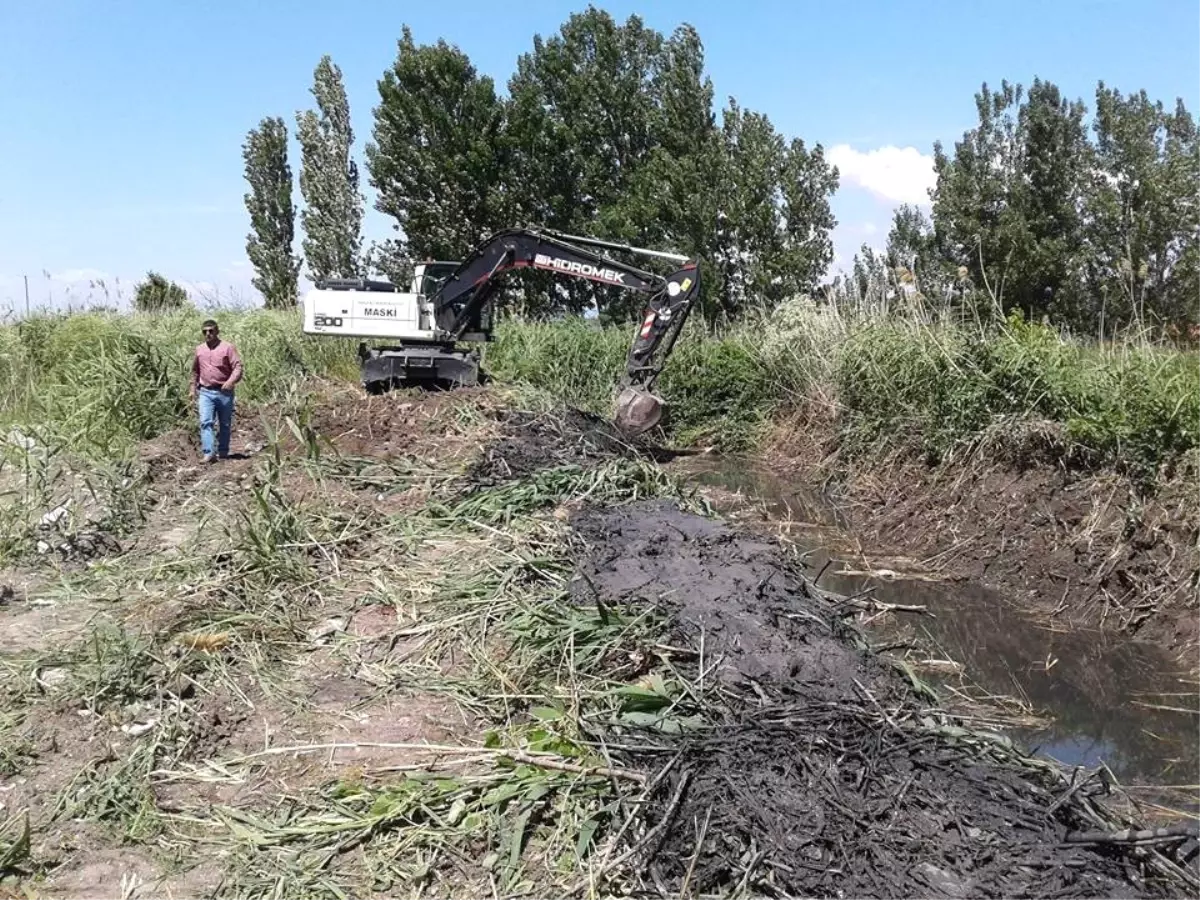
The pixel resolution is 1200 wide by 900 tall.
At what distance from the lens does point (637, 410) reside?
11117 mm

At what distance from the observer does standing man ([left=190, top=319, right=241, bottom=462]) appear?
9281 millimetres

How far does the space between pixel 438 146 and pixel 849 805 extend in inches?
1024

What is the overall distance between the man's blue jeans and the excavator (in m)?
2.15

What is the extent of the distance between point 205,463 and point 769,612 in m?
6.33

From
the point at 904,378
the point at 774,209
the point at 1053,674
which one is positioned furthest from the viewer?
the point at 774,209

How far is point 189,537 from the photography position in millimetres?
7117

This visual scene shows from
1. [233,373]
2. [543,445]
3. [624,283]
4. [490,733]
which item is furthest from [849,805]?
[624,283]

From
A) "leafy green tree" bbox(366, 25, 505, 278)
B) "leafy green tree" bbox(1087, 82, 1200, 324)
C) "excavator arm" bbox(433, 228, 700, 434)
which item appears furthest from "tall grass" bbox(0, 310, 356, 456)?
"leafy green tree" bbox(1087, 82, 1200, 324)

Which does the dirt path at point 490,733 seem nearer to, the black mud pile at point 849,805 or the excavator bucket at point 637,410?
the black mud pile at point 849,805

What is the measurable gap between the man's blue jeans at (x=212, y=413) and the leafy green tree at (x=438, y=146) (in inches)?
726

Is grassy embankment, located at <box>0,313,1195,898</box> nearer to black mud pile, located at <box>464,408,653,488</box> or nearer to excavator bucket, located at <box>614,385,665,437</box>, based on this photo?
→ black mud pile, located at <box>464,408,653,488</box>

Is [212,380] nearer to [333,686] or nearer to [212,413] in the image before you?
[212,413]

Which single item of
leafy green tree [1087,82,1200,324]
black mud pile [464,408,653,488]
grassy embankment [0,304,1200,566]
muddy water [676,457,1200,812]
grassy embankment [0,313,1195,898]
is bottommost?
muddy water [676,457,1200,812]

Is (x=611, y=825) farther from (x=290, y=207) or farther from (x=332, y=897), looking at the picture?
(x=290, y=207)
